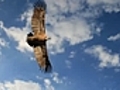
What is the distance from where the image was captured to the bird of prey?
48438 millimetres

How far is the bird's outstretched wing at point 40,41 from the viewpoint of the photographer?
48438 mm

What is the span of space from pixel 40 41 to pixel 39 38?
517mm

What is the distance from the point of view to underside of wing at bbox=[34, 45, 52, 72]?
164 feet

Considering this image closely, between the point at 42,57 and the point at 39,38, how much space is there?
A: 6.68 ft

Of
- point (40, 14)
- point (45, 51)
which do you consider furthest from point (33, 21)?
point (45, 51)

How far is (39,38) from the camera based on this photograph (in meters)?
50.0

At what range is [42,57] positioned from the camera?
168 ft

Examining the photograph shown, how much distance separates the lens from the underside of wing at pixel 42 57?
50094 mm

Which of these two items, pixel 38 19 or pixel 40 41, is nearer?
pixel 38 19

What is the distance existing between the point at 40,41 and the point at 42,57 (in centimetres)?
159

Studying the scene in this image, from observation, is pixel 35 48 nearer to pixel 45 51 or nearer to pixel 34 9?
pixel 45 51

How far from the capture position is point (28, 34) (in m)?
48.8

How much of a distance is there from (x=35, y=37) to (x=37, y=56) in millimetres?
2431

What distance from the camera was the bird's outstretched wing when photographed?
48.4m
